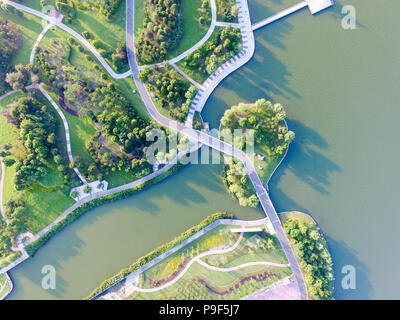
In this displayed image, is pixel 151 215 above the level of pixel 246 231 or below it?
above

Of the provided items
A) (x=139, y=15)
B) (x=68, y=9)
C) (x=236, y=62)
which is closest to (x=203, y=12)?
(x=236, y=62)

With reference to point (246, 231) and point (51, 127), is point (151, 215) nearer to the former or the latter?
point (246, 231)

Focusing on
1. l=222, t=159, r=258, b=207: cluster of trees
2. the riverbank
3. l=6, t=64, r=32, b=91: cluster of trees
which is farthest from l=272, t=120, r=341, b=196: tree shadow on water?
l=6, t=64, r=32, b=91: cluster of trees

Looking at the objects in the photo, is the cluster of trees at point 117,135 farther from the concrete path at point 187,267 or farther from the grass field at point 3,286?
the grass field at point 3,286

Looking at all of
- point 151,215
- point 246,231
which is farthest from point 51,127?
point 246,231

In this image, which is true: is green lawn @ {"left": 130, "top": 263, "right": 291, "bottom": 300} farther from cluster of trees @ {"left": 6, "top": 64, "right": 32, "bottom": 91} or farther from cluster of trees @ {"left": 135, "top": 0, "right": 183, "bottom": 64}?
cluster of trees @ {"left": 6, "top": 64, "right": 32, "bottom": 91}

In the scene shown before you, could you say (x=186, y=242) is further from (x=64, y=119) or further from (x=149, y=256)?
(x=64, y=119)

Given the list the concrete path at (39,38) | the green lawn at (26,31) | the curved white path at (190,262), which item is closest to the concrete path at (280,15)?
the concrete path at (39,38)
